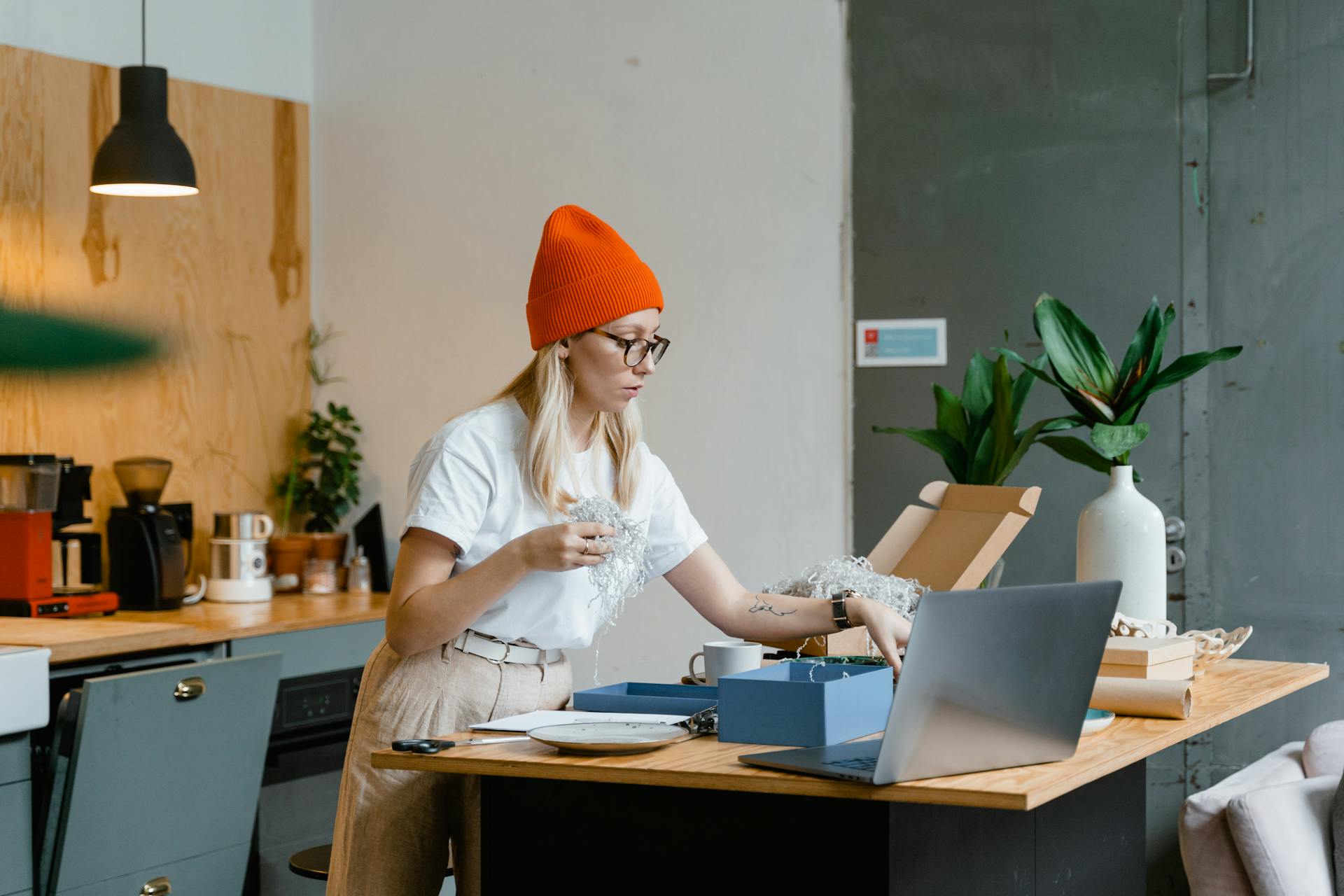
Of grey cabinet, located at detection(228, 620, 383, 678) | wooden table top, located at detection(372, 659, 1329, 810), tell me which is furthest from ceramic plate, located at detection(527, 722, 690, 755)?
grey cabinet, located at detection(228, 620, 383, 678)

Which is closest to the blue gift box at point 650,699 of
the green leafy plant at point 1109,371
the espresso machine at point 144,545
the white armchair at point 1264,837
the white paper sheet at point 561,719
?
the white paper sheet at point 561,719

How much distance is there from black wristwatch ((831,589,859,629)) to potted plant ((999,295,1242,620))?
20.4 inches

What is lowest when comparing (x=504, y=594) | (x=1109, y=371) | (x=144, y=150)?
(x=504, y=594)

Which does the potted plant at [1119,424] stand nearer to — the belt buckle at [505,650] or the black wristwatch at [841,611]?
the black wristwatch at [841,611]

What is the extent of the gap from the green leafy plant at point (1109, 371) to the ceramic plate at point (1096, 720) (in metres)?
0.68

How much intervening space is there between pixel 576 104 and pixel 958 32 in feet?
3.78

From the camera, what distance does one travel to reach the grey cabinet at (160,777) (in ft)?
8.73

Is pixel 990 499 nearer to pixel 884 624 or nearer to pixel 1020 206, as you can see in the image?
pixel 884 624

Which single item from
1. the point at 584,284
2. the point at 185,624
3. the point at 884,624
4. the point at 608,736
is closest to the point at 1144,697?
the point at 884,624

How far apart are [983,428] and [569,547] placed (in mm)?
1348

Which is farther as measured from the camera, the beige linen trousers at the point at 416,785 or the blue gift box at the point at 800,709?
the beige linen trousers at the point at 416,785

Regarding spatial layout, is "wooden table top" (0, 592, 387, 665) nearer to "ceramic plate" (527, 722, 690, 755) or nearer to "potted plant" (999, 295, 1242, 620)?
"ceramic plate" (527, 722, 690, 755)

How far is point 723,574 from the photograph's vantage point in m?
2.27

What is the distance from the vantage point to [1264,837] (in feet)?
8.09
